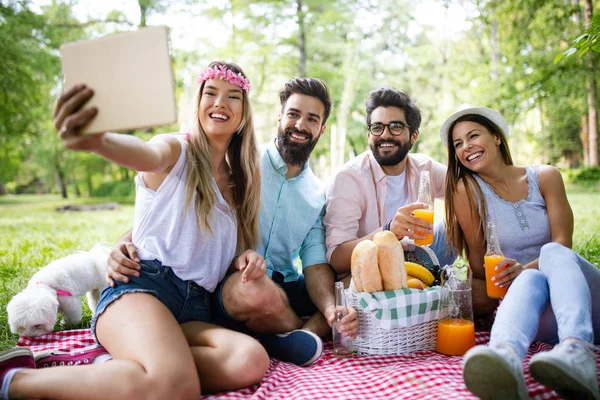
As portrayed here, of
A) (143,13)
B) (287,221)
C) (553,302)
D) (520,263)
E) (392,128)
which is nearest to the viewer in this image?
(553,302)

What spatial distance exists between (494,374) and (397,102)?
2.11 meters

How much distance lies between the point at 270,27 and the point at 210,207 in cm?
1224

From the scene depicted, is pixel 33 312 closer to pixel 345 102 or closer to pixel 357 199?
pixel 357 199

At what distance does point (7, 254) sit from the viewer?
4.84m

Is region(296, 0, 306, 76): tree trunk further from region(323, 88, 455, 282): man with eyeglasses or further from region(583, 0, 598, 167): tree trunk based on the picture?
region(323, 88, 455, 282): man with eyeglasses

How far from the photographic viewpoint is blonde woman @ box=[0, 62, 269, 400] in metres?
1.89

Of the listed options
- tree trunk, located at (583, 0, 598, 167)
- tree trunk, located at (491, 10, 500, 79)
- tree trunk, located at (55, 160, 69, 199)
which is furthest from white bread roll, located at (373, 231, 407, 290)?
tree trunk, located at (55, 160, 69, 199)

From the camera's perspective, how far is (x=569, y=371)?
5.59 ft

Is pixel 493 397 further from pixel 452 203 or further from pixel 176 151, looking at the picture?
pixel 176 151

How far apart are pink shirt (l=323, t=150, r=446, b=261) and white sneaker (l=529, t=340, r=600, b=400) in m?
1.57

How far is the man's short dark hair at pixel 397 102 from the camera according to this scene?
3375 millimetres

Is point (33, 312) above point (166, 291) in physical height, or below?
below

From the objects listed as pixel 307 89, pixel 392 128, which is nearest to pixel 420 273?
pixel 392 128

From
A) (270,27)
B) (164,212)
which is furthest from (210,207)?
(270,27)
